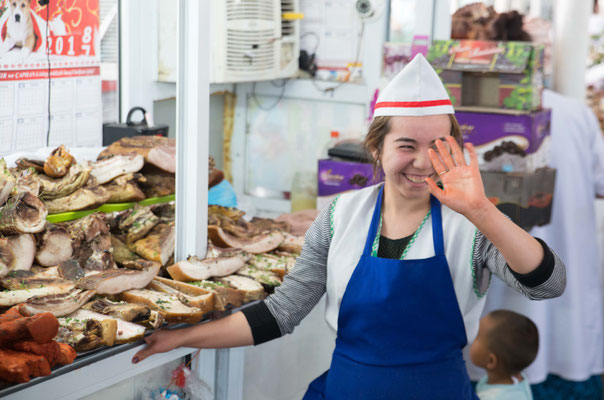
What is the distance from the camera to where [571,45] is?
192 inches

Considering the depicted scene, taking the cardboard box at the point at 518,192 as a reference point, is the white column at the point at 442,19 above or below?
above

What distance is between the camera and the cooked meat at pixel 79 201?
2229 millimetres

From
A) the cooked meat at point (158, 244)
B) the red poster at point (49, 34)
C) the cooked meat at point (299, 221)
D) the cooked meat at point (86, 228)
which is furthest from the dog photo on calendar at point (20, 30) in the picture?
the cooked meat at point (299, 221)

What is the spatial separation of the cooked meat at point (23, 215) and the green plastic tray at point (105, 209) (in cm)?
13

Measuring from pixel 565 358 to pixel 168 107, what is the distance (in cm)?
278

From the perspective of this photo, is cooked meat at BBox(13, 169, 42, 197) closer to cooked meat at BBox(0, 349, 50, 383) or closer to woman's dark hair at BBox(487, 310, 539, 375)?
cooked meat at BBox(0, 349, 50, 383)

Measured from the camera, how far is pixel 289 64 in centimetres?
418

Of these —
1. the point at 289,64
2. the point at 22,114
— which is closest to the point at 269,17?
the point at 289,64

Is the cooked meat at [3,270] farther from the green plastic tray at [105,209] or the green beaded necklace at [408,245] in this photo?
the green beaded necklace at [408,245]

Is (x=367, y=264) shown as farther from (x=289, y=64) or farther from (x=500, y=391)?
(x=289, y=64)

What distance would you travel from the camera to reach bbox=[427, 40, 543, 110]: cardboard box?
3.48m

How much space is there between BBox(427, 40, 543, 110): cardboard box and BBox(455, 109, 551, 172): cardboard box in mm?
72

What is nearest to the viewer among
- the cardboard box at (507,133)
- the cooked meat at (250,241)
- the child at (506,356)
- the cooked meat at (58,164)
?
the cooked meat at (58,164)

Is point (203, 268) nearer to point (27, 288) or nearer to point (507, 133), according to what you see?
point (27, 288)
